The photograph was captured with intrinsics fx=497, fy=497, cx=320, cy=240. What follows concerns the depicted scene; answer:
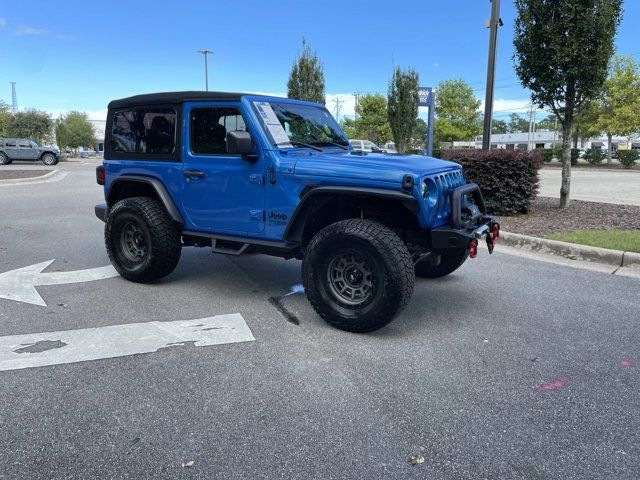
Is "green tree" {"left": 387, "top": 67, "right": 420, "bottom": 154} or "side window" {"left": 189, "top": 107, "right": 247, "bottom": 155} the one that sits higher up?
"green tree" {"left": 387, "top": 67, "right": 420, "bottom": 154}

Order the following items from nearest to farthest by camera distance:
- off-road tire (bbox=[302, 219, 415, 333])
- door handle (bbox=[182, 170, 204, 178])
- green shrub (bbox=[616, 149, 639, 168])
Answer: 1. off-road tire (bbox=[302, 219, 415, 333])
2. door handle (bbox=[182, 170, 204, 178])
3. green shrub (bbox=[616, 149, 639, 168])

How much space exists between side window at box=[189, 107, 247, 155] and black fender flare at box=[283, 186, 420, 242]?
0.92 metres

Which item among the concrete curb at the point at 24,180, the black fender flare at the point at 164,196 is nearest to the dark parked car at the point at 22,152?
the concrete curb at the point at 24,180

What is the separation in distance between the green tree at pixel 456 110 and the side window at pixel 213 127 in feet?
147

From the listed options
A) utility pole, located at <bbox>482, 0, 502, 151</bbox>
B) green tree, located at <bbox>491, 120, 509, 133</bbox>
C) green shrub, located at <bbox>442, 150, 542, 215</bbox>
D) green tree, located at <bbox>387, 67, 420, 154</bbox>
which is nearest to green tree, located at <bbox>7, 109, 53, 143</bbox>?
green tree, located at <bbox>387, 67, 420, 154</bbox>

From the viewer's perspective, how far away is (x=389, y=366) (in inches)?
132

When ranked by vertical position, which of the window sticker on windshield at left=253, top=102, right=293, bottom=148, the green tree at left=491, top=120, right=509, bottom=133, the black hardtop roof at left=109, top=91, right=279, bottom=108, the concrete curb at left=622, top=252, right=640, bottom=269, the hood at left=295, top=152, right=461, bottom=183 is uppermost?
the green tree at left=491, top=120, right=509, bottom=133

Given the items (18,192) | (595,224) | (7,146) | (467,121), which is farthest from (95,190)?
(467,121)

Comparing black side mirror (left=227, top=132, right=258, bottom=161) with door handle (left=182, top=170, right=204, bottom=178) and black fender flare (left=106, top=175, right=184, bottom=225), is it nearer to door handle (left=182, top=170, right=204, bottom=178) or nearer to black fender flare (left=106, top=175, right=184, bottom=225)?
door handle (left=182, top=170, right=204, bottom=178)

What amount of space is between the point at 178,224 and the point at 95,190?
12178 mm

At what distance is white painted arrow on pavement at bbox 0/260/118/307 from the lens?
188 inches

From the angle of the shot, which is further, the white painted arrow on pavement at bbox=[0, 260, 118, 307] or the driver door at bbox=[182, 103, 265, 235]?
the white painted arrow on pavement at bbox=[0, 260, 118, 307]

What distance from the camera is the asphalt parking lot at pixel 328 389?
93.6 inches

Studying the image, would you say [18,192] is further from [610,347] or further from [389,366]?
[610,347]
